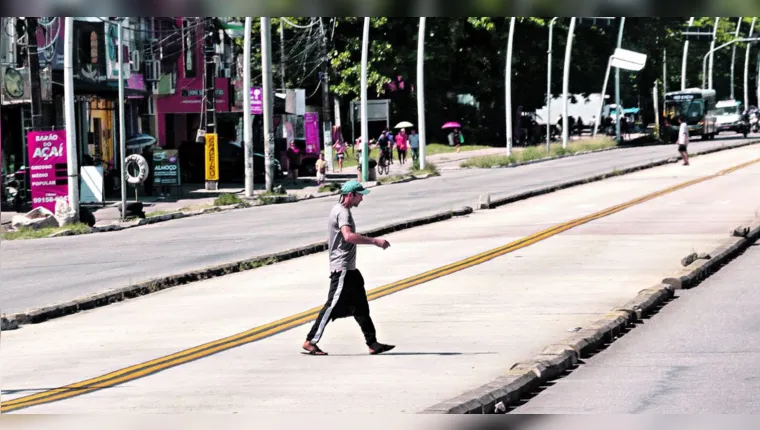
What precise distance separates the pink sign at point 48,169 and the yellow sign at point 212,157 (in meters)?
11.9

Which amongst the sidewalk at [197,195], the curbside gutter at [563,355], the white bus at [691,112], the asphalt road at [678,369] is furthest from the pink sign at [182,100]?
the asphalt road at [678,369]

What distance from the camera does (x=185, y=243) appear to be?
31.8 metres

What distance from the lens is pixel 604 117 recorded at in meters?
124

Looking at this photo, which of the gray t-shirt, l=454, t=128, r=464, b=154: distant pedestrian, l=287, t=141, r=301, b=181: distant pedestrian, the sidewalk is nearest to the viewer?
the gray t-shirt

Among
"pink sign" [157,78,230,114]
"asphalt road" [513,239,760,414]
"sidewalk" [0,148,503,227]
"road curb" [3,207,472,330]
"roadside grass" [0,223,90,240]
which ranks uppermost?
"pink sign" [157,78,230,114]

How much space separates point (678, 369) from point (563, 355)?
3.71 ft

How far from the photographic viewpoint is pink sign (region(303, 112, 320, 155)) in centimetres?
6175

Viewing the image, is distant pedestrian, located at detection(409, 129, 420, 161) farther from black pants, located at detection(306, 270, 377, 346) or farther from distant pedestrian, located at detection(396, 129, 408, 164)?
black pants, located at detection(306, 270, 377, 346)

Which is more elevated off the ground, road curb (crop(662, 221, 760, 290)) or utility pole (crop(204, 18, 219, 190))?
utility pole (crop(204, 18, 219, 190))

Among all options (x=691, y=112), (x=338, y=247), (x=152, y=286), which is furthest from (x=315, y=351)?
(x=691, y=112)

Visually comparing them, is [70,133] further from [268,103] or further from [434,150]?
[434,150]

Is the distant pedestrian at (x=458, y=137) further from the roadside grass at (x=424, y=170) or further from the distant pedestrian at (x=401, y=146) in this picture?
the roadside grass at (x=424, y=170)

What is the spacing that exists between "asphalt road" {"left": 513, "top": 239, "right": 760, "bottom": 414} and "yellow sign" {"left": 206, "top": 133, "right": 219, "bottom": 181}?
3106cm

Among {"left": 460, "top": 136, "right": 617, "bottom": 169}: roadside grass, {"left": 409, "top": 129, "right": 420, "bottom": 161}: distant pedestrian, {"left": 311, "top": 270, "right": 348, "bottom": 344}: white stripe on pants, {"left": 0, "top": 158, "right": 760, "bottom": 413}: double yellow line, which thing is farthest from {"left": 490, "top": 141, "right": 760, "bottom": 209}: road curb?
{"left": 311, "top": 270, "right": 348, "bottom": 344}: white stripe on pants
